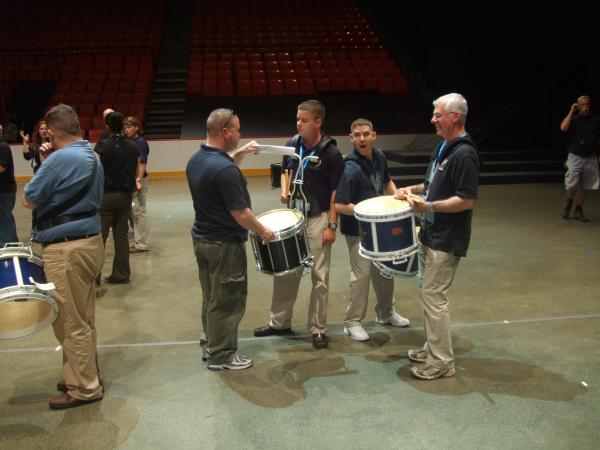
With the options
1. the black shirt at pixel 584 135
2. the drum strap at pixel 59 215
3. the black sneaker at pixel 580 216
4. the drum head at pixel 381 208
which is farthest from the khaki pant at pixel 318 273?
the black sneaker at pixel 580 216

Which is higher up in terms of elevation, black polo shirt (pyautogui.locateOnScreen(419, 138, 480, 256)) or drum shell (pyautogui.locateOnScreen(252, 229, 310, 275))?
black polo shirt (pyautogui.locateOnScreen(419, 138, 480, 256))

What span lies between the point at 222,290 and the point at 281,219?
61 centimetres

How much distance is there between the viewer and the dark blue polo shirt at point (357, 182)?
14.0 feet

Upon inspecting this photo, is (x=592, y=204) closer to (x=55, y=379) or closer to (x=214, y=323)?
(x=214, y=323)

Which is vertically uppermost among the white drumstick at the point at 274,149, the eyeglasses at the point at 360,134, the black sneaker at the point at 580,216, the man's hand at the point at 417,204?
the eyeglasses at the point at 360,134

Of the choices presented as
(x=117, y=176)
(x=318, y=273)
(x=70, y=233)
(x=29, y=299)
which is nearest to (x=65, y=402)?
(x=29, y=299)

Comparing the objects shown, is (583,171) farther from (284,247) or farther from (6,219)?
(6,219)

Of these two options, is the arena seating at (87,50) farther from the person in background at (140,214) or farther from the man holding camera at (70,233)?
the man holding camera at (70,233)

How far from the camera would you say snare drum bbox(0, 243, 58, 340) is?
2979 millimetres

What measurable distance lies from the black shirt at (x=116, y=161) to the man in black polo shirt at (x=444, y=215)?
2.87 m

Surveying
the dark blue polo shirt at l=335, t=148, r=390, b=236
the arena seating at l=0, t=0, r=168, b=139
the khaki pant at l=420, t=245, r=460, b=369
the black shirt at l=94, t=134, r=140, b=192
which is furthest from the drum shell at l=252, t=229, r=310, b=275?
the arena seating at l=0, t=0, r=168, b=139

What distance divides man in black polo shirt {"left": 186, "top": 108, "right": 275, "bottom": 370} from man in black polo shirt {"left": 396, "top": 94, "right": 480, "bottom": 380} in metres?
0.95

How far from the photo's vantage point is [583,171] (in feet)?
26.8

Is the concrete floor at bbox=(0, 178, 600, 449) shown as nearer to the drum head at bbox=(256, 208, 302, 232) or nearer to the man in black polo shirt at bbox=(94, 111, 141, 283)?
the man in black polo shirt at bbox=(94, 111, 141, 283)
